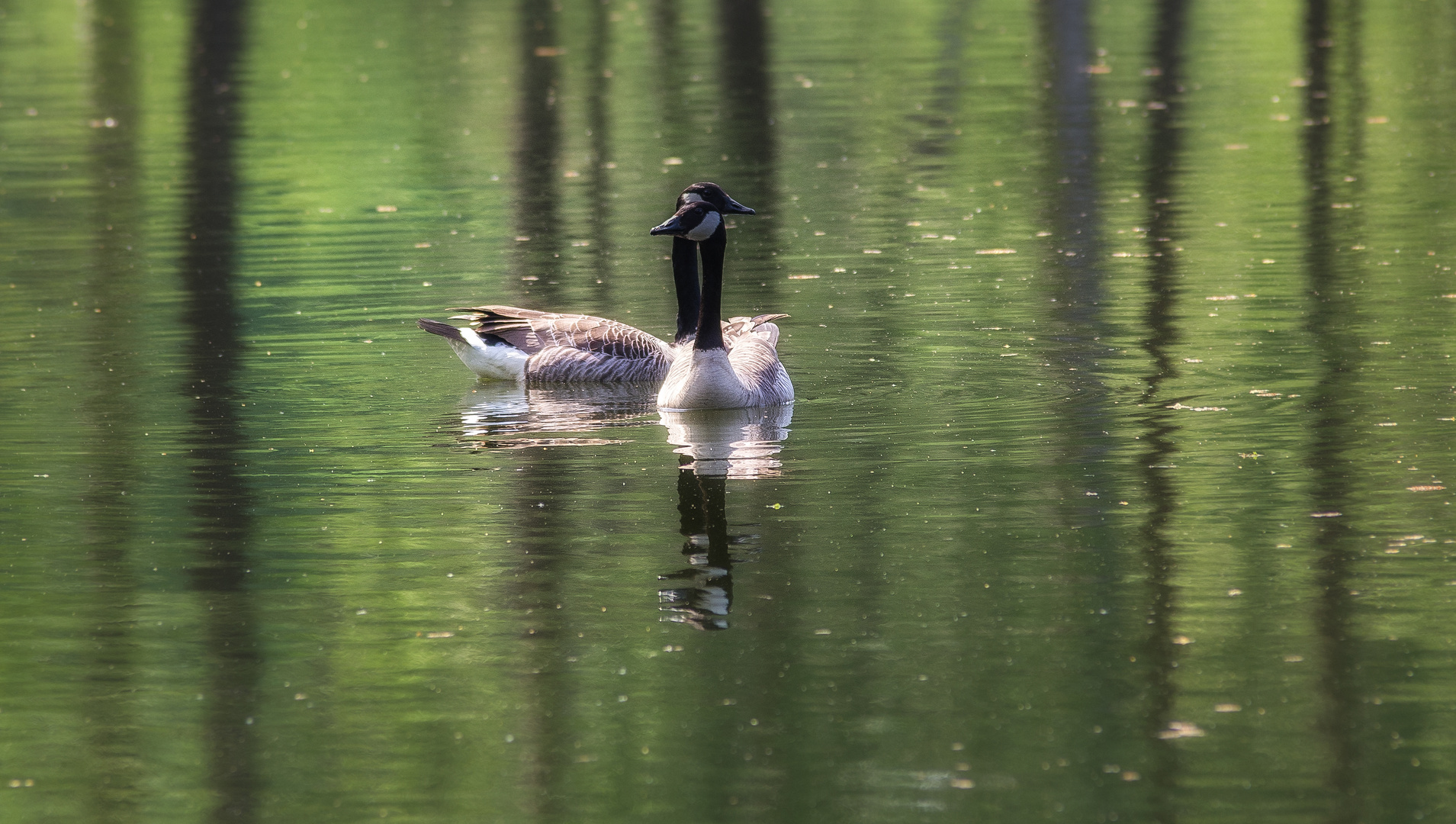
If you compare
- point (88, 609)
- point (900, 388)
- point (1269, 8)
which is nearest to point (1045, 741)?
point (88, 609)

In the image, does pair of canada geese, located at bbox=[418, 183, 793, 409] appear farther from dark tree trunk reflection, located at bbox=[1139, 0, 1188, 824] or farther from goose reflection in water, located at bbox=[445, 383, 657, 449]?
dark tree trunk reflection, located at bbox=[1139, 0, 1188, 824]

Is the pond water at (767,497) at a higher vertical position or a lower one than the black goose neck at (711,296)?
lower

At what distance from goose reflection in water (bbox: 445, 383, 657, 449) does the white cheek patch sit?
1.32 meters

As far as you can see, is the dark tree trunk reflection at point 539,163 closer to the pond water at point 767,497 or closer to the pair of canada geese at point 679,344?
the pond water at point 767,497

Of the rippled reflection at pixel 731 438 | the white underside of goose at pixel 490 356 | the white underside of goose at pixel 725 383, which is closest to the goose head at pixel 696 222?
the white underside of goose at pixel 725 383

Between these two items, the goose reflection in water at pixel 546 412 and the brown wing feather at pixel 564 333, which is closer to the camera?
the goose reflection in water at pixel 546 412

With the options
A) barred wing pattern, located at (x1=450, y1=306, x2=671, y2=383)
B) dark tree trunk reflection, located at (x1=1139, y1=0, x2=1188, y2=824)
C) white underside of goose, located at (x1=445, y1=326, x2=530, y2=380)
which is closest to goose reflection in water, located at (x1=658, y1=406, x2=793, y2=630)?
barred wing pattern, located at (x1=450, y1=306, x2=671, y2=383)

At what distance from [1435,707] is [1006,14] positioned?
4670 centimetres

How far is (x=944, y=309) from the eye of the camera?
698 inches

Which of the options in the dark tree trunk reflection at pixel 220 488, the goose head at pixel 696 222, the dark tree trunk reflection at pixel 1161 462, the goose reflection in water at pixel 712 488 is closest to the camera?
the dark tree trunk reflection at pixel 1161 462

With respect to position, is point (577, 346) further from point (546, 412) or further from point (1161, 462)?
point (1161, 462)

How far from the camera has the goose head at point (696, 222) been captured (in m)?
14.7

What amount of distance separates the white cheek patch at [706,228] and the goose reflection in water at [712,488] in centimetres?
127

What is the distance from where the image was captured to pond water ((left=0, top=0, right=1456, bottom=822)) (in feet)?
25.6
